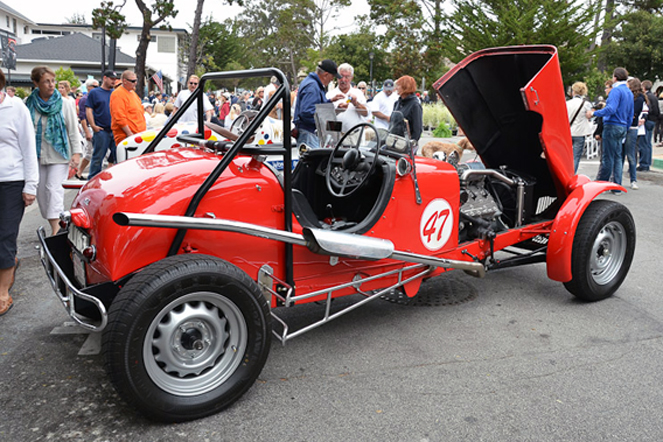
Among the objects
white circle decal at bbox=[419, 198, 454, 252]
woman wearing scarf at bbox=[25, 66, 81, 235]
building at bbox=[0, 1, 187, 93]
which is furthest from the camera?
building at bbox=[0, 1, 187, 93]

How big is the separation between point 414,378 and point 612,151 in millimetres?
8282

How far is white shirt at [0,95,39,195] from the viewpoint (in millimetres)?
4004

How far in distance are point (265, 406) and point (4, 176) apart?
8.66 feet

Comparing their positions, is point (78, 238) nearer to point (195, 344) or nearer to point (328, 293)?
point (195, 344)

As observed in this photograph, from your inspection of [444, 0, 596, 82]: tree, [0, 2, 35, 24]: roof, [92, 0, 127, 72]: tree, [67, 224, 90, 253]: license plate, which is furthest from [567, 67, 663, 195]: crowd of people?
[0, 2, 35, 24]: roof

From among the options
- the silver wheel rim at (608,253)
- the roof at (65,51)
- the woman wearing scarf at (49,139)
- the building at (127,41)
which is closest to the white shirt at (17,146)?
the woman wearing scarf at (49,139)

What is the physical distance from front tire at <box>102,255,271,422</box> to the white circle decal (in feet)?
5.04

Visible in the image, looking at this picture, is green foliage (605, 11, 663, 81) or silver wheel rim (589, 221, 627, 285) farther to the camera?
green foliage (605, 11, 663, 81)

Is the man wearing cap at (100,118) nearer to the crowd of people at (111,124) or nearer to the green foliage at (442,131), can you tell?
the crowd of people at (111,124)

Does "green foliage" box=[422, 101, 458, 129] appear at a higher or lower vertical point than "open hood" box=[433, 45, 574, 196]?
higher

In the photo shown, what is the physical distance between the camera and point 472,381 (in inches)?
129

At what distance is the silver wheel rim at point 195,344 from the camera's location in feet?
8.93

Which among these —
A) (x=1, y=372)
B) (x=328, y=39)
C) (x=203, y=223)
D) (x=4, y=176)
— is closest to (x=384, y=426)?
(x=203, y=223)

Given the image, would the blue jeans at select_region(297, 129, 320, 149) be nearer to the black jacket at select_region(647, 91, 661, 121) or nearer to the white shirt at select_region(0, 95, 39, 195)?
the white shirt at select_region(0, 95, 39, 195)
